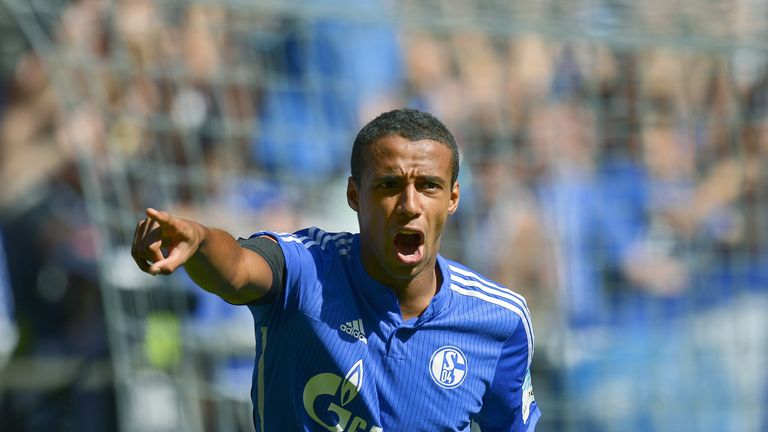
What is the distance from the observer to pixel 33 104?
633 cm

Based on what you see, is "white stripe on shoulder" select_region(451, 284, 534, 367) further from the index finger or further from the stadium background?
the stadium background

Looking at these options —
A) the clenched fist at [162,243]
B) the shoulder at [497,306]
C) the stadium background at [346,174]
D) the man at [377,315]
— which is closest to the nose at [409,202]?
the man at [377,315]

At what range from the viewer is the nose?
10.5 ft

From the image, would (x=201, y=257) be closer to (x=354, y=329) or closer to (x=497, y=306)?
(x=354, y=329)

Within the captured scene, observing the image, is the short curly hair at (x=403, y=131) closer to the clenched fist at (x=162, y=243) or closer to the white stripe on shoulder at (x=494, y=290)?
the white stripe on shoulder at (x=494, y=290)

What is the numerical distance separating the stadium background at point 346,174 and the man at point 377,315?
8.27 feet

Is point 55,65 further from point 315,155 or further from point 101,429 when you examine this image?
point 101,429

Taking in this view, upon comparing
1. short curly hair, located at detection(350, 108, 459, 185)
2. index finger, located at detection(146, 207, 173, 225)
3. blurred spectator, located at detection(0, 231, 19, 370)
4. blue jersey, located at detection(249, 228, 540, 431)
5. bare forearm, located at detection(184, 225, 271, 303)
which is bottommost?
blurred spectator, located at detection(0, 231, 19, 370)

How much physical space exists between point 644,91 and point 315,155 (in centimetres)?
186

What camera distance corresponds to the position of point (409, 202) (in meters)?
3.19

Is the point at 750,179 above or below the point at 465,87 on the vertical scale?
below

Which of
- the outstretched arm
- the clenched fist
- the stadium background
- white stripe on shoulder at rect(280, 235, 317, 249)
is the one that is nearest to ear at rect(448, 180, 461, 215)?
white stripe on shoulder at rect(280, 235, 317, 249)

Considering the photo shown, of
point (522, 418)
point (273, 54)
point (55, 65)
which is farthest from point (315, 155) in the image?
point (522, 418)

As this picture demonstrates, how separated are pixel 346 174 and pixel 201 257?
3354 mm
